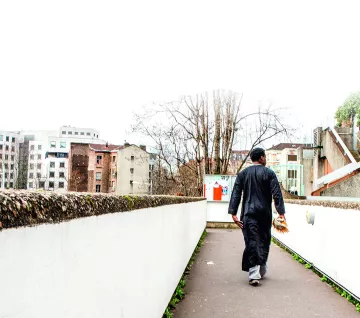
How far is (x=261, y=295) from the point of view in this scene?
257 inches

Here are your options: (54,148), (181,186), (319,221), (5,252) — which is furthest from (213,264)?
(54,148)

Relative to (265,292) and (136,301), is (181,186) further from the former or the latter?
(136,301)

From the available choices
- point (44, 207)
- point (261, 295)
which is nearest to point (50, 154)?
point (261, 295)

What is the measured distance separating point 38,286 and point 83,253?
53cm

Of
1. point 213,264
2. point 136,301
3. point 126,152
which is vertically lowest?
point 213,264

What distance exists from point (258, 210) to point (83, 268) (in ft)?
18.7

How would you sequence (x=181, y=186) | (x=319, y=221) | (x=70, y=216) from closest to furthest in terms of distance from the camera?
1. (x=70, y=216)
2. (x=319, y=221)
3. (x=181, y=186)

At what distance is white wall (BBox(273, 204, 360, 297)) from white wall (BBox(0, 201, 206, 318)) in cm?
282

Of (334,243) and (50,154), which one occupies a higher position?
(50,154)

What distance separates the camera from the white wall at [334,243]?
19.3ft

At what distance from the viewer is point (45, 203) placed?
1682 millimetres

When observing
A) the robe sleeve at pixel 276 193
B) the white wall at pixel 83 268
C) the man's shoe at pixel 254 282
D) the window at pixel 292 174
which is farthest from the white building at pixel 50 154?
the white wall at pixel 83 268

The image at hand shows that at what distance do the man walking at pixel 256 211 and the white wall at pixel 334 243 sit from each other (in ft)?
2.73

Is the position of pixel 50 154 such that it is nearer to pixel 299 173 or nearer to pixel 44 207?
pixel 299 173
